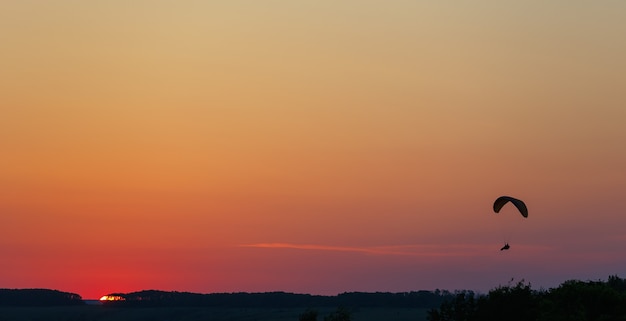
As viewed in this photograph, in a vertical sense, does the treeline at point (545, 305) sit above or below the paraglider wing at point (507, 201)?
below

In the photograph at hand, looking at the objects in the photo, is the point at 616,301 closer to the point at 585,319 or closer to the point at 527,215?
the point at 585,319

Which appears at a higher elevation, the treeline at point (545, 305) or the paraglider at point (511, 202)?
the paraglider at point (511, 202)

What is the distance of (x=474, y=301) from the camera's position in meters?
138

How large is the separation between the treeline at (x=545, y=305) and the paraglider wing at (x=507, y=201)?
10452 mm

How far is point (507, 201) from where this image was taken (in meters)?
112

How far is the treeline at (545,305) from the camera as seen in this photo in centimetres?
10906

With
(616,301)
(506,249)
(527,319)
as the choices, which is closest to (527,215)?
(506,249)

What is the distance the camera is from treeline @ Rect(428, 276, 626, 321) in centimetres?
10906

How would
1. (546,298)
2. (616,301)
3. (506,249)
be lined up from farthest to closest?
(546,298), (616,301), (506,249)

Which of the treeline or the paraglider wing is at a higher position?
the paraglider wing

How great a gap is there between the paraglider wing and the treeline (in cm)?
1045

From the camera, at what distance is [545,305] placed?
370 feet

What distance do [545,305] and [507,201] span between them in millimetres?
11419

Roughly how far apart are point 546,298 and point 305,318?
1144 inches
